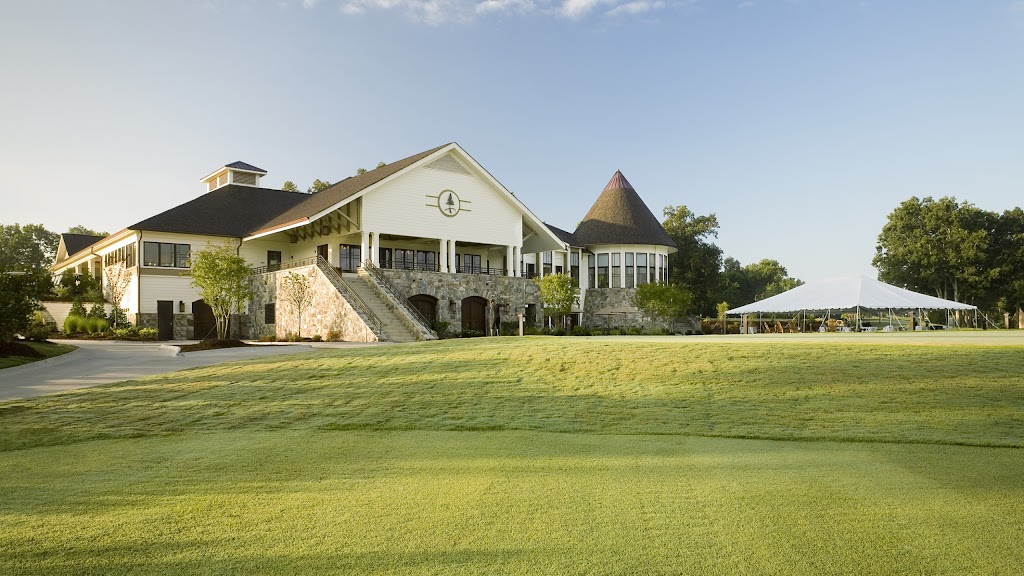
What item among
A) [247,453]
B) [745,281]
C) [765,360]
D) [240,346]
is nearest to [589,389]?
[765,360]

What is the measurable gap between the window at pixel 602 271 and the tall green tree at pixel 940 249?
92.0 feet

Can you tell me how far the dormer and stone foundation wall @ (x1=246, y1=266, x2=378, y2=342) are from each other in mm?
9028

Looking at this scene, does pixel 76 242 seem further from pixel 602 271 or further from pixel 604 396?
pixel 604 396

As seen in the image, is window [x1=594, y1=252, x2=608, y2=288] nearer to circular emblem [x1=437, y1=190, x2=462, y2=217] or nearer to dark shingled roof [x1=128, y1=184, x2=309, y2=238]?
circular emblem [x1=437, y1=190, x2=462, y2=217]

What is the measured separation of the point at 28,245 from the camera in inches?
2926

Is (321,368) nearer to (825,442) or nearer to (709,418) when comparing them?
(709,418)

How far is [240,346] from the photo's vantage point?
77.1ft

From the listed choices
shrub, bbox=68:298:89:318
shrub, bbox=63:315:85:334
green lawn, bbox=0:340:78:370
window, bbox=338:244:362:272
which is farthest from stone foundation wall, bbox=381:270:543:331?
shrub, bbox=68:298:89:318

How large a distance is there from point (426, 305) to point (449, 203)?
17.1 feet

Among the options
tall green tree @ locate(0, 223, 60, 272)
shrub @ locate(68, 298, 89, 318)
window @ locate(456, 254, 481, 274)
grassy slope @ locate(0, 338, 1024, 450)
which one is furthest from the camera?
tall green tree @ locate(0, 223, 60, 272)

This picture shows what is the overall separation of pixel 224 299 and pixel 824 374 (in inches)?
861

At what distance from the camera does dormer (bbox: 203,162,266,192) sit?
1626 inches

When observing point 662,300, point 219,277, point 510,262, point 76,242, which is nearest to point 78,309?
point 219,277

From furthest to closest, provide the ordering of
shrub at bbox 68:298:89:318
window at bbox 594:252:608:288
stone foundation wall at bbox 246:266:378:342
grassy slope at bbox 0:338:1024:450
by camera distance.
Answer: window at bbox 594:252:608:288, shrub at bbox 68:298:89:318, stone foundation wall at bbox 246:266:378:342, grassy slope at bbox 0:338:1024:450
